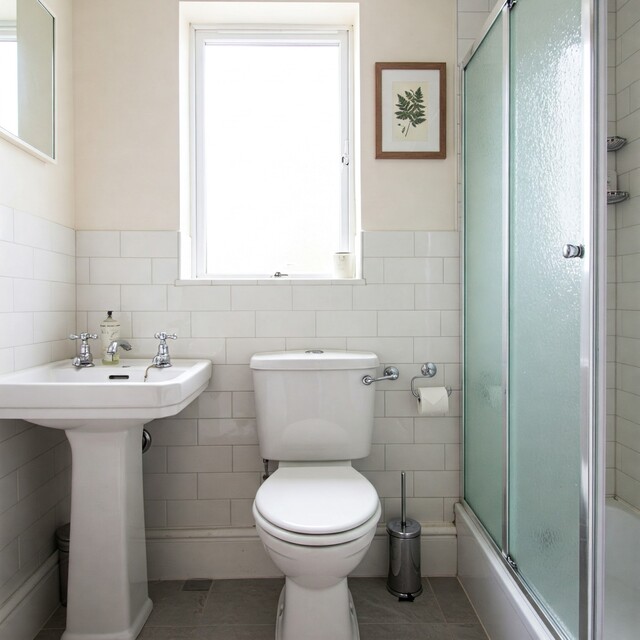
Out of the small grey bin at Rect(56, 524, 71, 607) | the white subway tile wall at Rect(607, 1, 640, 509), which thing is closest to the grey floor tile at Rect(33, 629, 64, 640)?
the small grey bin at Rect(56, 524, 71, 607)

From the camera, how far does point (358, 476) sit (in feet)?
5.27

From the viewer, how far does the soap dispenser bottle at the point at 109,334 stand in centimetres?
174

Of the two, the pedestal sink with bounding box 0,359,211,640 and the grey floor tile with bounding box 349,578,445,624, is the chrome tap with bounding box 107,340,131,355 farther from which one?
the grey floor tile with bounding box 349,578,445,624

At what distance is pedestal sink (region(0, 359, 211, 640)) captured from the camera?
133 cm

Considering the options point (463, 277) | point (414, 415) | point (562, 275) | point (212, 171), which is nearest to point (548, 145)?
point (562, 275)

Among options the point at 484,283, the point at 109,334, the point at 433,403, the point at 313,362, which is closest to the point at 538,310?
the point at 484,283

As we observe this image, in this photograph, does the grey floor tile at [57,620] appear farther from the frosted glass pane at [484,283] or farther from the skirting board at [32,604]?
the frosted glass pane at [484,283]

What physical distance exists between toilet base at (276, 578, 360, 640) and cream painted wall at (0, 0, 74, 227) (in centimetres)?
144

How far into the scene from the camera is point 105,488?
1.47 metres

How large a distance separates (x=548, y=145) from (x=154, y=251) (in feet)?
4.60

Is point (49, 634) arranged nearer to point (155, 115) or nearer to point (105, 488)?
point (105, 488)

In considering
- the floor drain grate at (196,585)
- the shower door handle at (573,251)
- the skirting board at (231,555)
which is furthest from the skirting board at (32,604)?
the shower door handle at (573,251)

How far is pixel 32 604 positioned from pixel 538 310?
5.84 ft

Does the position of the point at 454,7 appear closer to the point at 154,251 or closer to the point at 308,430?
the point at 154,251
